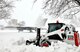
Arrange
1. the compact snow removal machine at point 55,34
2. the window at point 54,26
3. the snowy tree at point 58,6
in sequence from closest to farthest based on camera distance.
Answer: the compact snow removal machine at point 55,34 → the window at point 54,26 → the snowy tree at point 58,6

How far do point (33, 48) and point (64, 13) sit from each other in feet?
41.3

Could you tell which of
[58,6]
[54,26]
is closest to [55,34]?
[54,26]

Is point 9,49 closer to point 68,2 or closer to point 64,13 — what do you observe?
point 68,2

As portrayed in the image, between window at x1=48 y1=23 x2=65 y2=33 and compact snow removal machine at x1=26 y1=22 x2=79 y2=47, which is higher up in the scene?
Result: window at x1=48 y1=23 x2=65 y2=33

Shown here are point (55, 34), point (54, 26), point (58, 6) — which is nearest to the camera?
point (55, 34)

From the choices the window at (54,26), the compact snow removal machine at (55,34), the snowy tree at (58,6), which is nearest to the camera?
the compact snow removal machine at (55,34)

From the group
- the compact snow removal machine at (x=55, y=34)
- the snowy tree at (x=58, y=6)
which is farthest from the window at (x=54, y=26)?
the snowy tree at (x=58, y=6)

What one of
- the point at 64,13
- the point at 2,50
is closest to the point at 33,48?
the point at 2,50

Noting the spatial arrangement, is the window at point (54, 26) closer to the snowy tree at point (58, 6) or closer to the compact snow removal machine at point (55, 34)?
the compact snow removal machine at point (55, 34)

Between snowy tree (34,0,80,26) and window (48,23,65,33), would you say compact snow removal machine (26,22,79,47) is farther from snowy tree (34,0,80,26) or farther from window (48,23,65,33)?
snowy tree (34,0,80,26)

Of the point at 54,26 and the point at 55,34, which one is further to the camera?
the point at 54,26

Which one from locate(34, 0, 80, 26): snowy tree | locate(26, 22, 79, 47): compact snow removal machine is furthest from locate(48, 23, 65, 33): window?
locate(34, 0, 80, 26): snowy tree

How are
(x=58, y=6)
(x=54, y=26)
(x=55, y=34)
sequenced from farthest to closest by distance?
(x=58, y=6) < (x=54, y=26) < (x=55, y=34)

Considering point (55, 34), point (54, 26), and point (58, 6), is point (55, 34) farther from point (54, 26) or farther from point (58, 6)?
point (58, 6)
